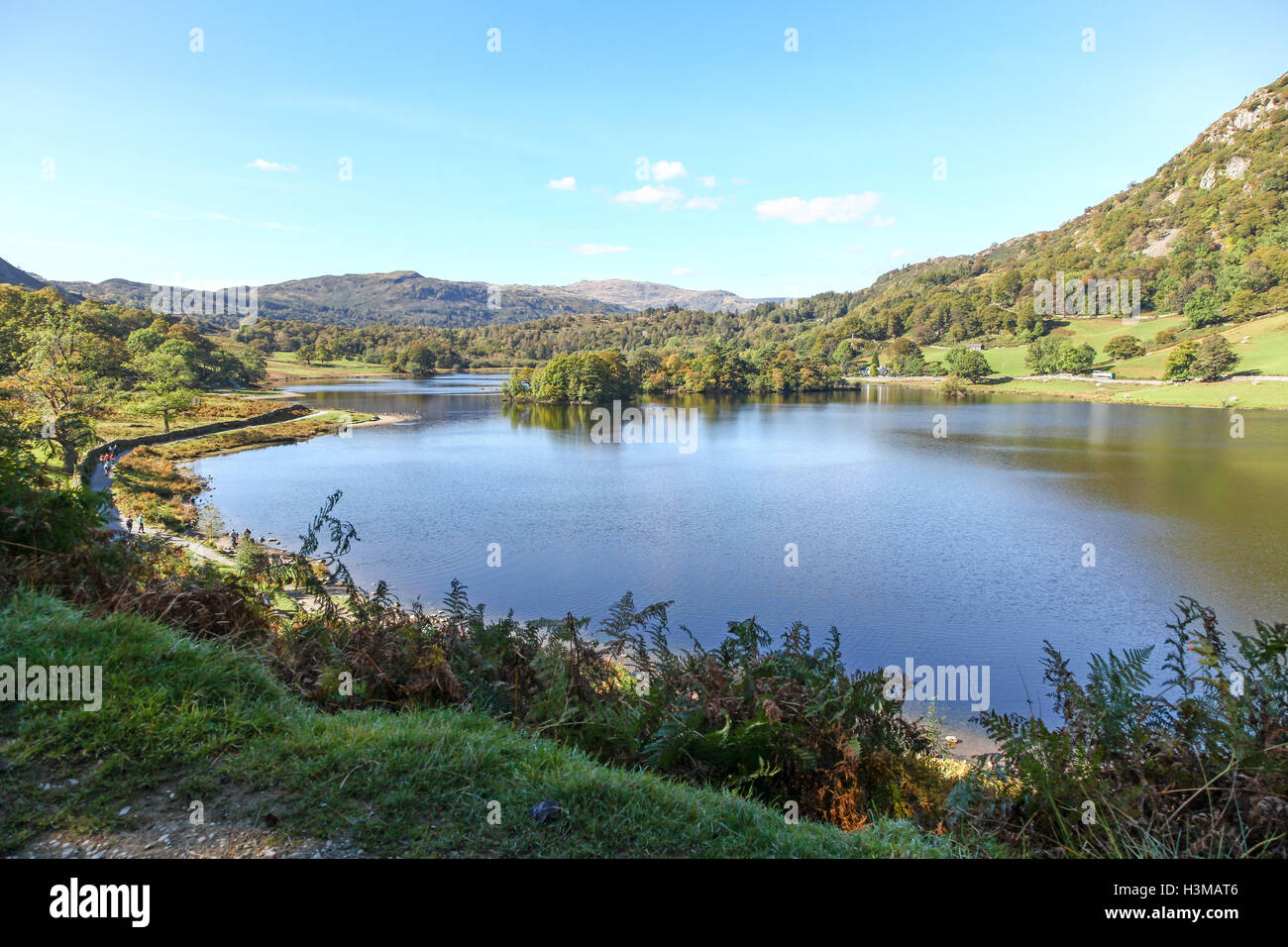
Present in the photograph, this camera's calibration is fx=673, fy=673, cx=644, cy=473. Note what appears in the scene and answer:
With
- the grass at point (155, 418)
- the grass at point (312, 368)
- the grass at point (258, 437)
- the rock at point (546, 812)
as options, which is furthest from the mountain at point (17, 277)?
the rock at point (546, 812)

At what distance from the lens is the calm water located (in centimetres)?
1920

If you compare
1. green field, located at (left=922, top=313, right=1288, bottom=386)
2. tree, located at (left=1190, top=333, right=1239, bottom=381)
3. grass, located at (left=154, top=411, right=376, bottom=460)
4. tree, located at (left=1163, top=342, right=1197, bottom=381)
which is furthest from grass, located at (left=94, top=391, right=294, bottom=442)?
tree, located at (left=1163, top=342, right=1197, bottom=381)

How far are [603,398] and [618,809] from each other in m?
97.5

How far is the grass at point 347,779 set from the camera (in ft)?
11.7

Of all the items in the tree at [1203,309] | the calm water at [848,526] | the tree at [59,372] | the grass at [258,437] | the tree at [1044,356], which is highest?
the tree at [1203,309]

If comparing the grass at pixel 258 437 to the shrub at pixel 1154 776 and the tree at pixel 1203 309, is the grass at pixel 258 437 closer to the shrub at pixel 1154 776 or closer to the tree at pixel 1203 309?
the shrub at pixel 1154 776

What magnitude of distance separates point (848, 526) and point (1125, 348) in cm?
11289

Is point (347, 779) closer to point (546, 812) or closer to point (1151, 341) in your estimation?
point (546, 812)

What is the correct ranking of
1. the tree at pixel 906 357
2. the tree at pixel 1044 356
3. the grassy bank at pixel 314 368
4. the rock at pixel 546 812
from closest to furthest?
1. the rock at pixel 546 812
2. the tree at pixel 1044 356
3. the grassy bank at pixel 314 368
4. the tree at pixel 906 357

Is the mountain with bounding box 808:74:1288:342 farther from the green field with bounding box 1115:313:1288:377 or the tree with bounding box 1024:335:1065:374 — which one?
the tree with bounding box 1024:335:1065:374

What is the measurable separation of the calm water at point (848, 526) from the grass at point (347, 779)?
43.0ft
